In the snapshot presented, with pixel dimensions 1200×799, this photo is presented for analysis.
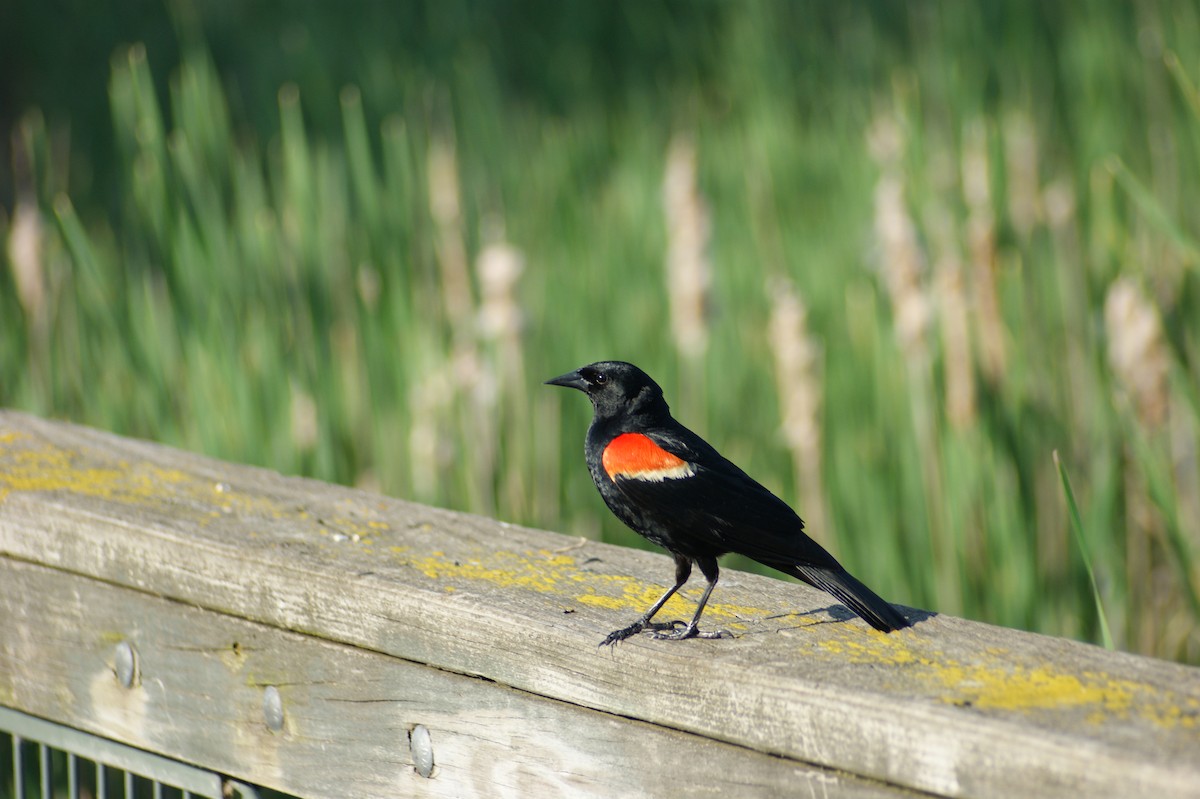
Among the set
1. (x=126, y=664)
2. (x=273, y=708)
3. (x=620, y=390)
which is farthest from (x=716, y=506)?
(x=126, y=664)

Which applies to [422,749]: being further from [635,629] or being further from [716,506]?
[716,506]

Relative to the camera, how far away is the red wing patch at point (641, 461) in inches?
48.8

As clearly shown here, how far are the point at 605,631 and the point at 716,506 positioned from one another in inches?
7.5

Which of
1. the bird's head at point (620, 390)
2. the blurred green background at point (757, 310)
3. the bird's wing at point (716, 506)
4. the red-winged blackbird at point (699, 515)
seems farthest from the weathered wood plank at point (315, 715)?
the blurred green background at point (757, 310)

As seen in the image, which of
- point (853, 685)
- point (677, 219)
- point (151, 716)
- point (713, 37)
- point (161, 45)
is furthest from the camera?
point (161, 45)

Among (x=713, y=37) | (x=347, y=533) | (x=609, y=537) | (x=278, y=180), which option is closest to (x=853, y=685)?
(x=347, y=533)

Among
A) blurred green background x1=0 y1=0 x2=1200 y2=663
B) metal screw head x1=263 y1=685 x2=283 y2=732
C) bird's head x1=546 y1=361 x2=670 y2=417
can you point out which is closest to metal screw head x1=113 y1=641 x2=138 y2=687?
metal screw head x1=263 y1=685 x2=283 y2=732

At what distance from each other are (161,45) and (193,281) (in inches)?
158

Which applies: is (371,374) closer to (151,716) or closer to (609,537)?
(609,537)

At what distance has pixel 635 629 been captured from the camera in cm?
109

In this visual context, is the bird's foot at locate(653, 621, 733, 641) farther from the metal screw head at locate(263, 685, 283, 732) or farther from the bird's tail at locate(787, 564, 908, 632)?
the metal screw head at locate(263, 685, 283, 732)

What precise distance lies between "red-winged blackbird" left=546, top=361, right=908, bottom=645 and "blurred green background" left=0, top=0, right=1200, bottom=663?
787 millimetres

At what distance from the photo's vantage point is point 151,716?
133 centimetres

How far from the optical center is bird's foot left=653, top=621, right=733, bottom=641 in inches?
41.8
